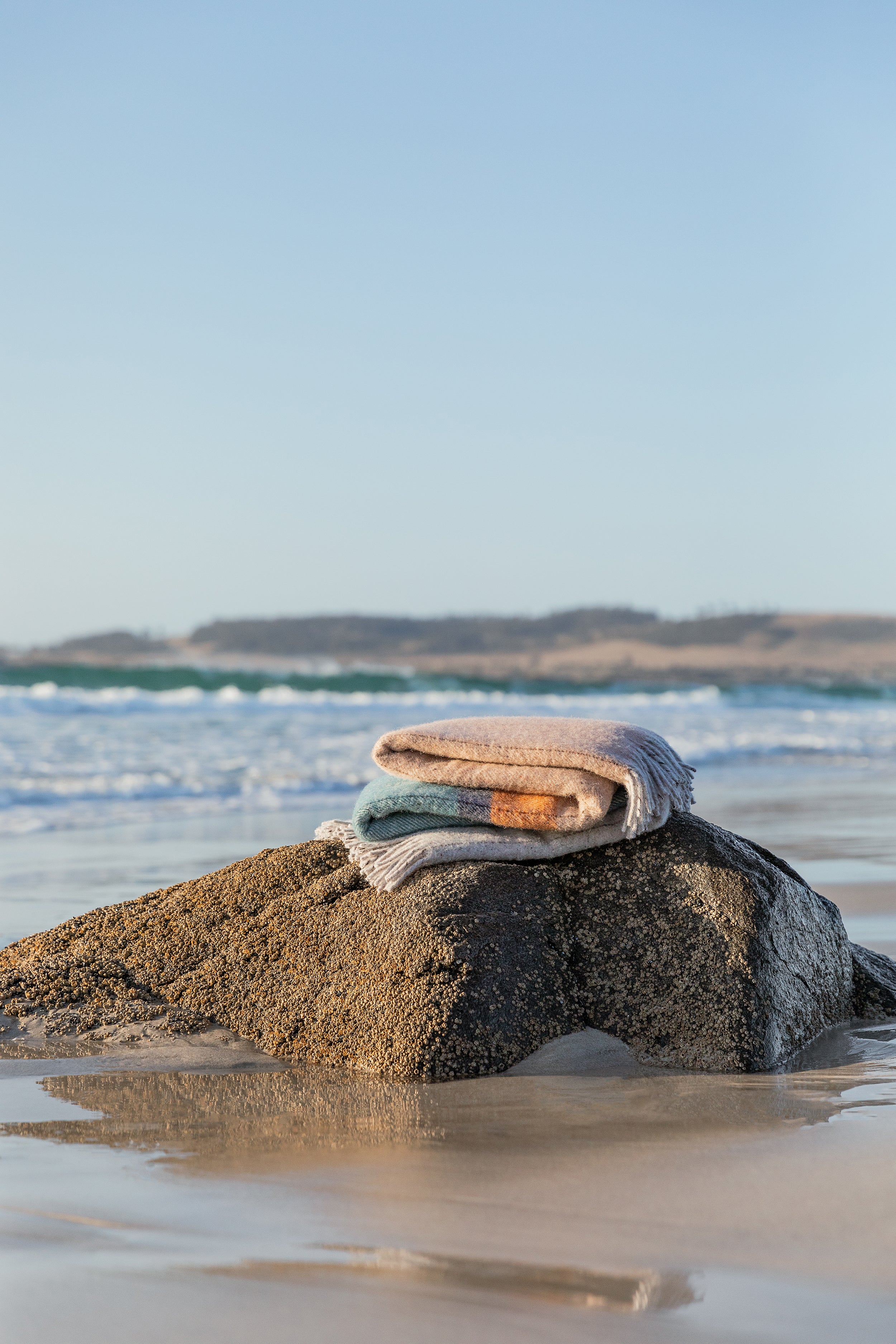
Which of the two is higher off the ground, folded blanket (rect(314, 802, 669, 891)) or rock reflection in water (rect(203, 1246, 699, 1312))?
folded blanket (rect(314, 802, 669, 891))

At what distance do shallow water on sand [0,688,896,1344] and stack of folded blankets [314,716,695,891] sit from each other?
1.89 feet

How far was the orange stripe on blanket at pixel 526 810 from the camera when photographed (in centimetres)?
343

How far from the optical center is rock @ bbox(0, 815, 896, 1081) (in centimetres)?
313

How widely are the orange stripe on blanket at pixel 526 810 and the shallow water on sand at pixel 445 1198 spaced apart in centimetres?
59

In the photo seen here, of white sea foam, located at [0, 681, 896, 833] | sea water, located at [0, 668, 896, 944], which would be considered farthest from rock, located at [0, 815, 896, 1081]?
sea water, located at [0, 668, 896, 944]

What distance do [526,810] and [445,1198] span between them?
1.30 metres

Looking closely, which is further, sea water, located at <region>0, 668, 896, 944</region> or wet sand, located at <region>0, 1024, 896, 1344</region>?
sea water, located at <region>0, 668, 896, 944</region>

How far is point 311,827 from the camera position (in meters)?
8.39

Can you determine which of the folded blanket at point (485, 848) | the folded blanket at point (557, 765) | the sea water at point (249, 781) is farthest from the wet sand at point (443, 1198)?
the sea water at point (249, 781)

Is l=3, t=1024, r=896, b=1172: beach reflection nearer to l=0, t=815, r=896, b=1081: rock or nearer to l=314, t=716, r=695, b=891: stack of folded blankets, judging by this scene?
l=0, t=815, r=896, b=1081: rock

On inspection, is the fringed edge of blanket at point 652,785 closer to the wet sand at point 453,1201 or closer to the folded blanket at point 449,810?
the folded blanket at point 449,810

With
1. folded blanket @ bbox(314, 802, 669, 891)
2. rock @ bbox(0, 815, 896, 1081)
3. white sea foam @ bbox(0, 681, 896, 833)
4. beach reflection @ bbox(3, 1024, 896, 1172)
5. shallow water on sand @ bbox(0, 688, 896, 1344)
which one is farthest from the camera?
white sea foam @ bbox(0, 681, 896, 833)

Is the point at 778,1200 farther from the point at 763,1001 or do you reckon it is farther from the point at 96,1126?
the point at 96,1126

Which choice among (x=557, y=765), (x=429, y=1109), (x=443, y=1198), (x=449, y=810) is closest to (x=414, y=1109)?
(x=429, y=1109)
